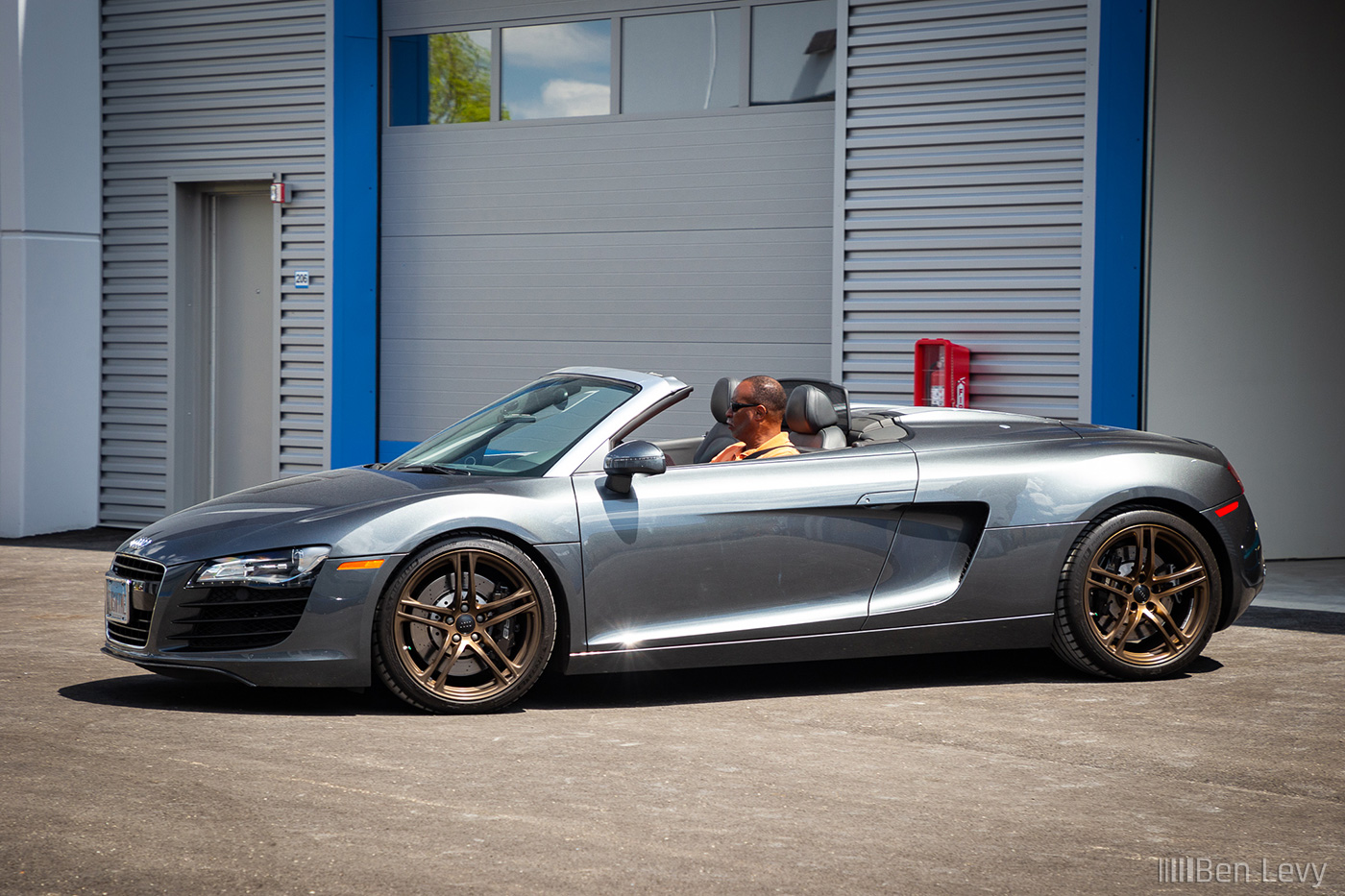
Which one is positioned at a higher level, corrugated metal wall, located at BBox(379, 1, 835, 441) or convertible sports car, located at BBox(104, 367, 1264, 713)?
corrugated metal wall, located at BBox(379, 1, 835, 441)

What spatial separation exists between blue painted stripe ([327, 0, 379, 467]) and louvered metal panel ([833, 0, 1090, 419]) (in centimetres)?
416

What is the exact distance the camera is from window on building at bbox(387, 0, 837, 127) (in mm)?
10594

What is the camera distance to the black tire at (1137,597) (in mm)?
5977

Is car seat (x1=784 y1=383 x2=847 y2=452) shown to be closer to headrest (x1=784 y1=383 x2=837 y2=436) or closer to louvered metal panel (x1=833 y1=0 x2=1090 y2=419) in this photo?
headrest (x1=784 y1=383 x2=837 y2=436)

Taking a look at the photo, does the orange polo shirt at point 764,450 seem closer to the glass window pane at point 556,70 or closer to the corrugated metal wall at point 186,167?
the glass window pane at point 556,70

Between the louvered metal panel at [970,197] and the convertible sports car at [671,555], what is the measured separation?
340cm

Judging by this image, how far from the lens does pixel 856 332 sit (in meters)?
10.2

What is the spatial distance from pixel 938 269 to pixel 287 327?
5.74 meters

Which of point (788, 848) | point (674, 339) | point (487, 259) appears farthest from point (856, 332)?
point (788, 848)

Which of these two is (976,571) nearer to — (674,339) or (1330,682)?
(1330,682)

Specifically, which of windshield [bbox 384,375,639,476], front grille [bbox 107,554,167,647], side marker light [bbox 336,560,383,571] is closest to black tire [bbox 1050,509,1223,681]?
windshield [bbox 384,375,639,476]

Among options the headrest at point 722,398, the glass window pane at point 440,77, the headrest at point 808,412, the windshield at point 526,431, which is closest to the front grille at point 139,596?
the windshield at point 526,431

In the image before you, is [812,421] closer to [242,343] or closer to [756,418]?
[756,418]

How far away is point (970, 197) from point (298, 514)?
603 cm
